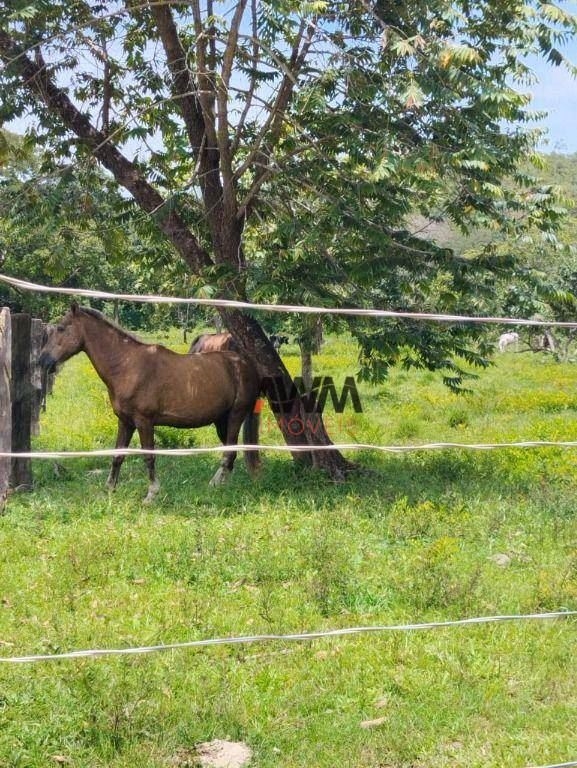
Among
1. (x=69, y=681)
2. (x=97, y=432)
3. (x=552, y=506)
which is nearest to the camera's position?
(x=69, y=681)

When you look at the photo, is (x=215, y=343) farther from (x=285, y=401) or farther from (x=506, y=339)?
(x=506, y=339)

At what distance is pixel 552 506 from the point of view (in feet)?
26.1

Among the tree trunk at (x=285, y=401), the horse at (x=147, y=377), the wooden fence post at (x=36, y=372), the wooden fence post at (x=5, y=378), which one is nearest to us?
the wooden fence post at (x=5, y=378)

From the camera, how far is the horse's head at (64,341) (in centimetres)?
877

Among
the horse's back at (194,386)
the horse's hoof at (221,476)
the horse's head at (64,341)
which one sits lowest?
the horse's hoof at (221,476)

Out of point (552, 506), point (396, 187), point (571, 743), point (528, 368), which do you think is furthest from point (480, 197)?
A: point (528, 368)

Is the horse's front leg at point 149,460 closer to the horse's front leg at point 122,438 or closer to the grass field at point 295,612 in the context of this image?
the grass field at point 295,612

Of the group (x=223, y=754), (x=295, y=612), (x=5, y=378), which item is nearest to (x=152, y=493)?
(x=5, y=378)

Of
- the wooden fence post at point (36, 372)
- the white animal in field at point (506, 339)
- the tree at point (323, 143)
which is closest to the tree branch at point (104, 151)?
the tree at point (323, 143)

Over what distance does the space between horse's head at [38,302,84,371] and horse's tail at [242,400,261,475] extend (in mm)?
2241

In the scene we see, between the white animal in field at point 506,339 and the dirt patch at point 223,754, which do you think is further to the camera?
the white animal in field at point 506,339

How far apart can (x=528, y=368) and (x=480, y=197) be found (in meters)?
16.6

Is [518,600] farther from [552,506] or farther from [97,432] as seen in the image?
[97,432]

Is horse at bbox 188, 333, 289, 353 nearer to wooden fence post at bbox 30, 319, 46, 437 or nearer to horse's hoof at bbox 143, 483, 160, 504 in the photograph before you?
horse's hoof at bbox 143, 483, 160, 504
